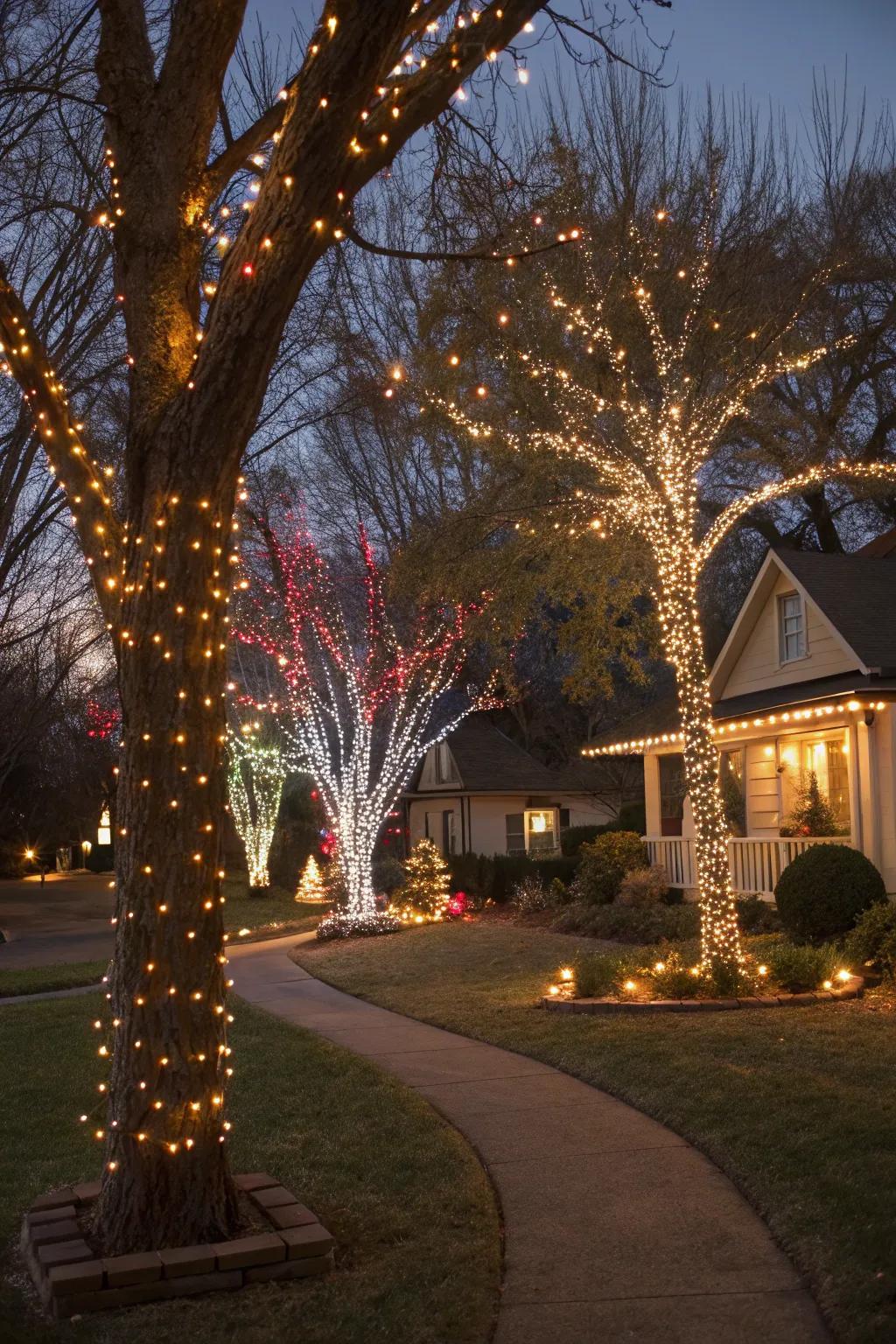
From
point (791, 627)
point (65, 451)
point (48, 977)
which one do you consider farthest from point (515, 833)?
point (65, 451)

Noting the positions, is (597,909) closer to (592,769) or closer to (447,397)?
(447,397)

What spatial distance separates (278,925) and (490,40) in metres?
19.4

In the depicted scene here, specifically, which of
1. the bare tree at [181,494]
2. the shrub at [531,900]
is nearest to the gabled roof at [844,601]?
the shrub at [531,900]

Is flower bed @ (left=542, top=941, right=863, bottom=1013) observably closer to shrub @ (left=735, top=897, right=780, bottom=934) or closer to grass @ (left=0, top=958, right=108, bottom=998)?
shrub @ (left=735, top=897, right=780, bottom=934)

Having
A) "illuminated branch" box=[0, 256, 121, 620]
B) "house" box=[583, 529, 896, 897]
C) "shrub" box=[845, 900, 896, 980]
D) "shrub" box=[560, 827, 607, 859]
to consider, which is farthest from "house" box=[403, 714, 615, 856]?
"illuminated branch" box=[0, 256, 121, 620]

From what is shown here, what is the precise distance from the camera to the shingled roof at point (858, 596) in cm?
1695

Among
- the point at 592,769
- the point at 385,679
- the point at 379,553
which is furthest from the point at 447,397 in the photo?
the point at 592,769

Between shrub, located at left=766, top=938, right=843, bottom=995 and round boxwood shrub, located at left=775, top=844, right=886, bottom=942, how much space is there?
7.51ft

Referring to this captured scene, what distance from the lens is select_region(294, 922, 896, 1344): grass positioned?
16.0 feet

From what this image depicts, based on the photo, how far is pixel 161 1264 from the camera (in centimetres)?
472

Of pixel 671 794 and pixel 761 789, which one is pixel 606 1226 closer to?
pixel 761 789

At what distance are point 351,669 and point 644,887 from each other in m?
5.71

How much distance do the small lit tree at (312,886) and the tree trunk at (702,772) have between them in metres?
18.5

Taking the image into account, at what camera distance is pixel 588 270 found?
41.5ft
